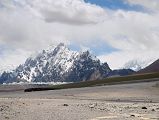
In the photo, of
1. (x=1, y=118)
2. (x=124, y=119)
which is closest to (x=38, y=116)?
(x=1, y=118)

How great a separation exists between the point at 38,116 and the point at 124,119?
540 centimetres

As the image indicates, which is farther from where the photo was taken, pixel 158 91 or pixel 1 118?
pixel 158 91

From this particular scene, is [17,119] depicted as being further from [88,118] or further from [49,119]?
[88,118]

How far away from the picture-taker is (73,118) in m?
26.1

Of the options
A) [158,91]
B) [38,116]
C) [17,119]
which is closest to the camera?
[17,119]

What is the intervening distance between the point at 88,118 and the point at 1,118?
17.5 ft

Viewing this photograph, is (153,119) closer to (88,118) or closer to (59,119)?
(88,118)

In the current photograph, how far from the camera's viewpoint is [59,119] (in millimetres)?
25312

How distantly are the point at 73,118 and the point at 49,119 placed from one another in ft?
5.83

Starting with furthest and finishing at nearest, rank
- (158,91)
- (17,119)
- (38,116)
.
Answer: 1. (158,91)
2. (38,116)
3. (17,119)

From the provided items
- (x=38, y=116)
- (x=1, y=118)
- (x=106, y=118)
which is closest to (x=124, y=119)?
(x=106, y=118)

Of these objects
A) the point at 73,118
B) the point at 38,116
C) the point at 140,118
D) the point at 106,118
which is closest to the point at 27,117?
the point at 38,116

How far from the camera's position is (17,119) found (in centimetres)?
2502

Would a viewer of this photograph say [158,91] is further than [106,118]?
Yes
